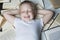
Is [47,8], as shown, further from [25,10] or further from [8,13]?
[8,13]

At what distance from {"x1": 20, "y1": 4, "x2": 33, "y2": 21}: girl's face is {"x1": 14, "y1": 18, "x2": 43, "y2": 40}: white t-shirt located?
32 mm

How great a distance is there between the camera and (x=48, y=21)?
1184 mm

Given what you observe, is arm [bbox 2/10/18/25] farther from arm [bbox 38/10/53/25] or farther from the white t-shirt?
arm [bbox 38/10/53/25]

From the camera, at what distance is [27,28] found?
1132 mm

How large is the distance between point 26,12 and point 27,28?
0.41 ft

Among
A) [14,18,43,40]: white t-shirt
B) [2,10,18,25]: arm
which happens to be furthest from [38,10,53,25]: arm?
[2,10,18,25]: arm

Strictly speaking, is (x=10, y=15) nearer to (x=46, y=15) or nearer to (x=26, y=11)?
(x=26, y=11)

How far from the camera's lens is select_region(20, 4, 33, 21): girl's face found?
115 centimetres

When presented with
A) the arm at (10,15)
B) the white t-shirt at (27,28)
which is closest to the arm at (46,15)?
the white t-shirt at (27,28)

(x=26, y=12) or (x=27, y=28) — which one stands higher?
(x=26, y=12)

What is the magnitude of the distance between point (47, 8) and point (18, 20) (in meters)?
0.26

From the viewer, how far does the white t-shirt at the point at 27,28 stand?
43.6 inches

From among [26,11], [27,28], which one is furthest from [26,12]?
[27,28]

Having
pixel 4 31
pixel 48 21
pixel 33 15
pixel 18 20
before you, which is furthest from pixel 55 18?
pixel 4 31
